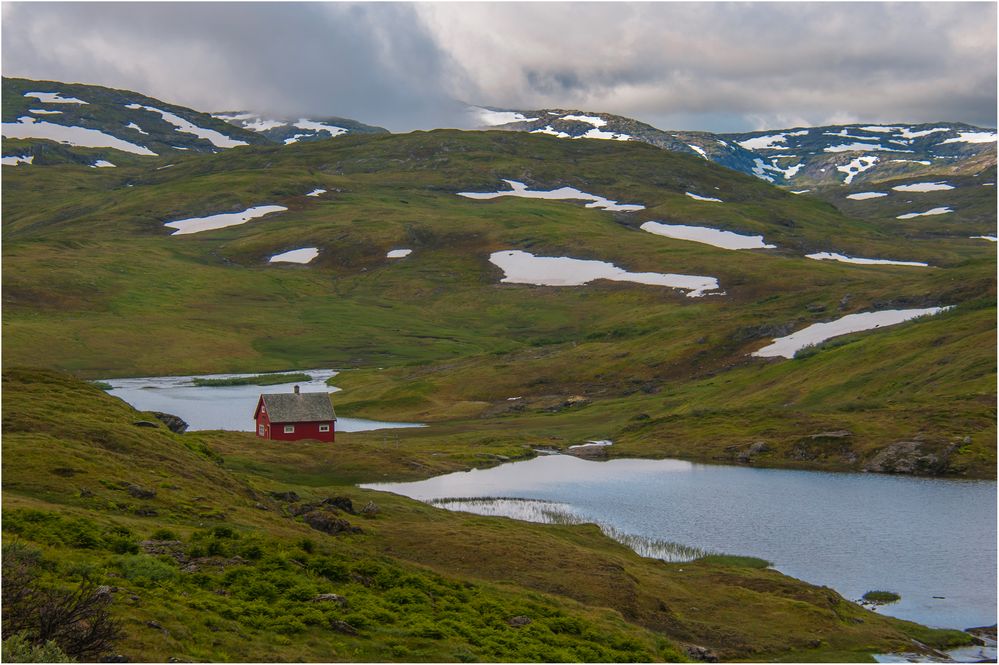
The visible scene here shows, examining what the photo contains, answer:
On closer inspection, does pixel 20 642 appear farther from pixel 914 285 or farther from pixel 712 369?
pixel 914 285

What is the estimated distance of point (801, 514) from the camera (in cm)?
7094

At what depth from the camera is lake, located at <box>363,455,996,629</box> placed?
53.5 meters

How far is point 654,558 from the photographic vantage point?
5981 centimetres

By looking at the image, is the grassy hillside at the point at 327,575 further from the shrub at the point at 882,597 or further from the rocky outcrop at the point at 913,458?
the rocky outcrop at the point at 913,458

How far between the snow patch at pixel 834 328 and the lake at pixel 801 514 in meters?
50.8

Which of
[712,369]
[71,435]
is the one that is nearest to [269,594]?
[71,435]

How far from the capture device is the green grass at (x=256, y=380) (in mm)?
164500

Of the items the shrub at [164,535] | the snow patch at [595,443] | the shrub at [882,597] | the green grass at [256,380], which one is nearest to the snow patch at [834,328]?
the snow patch at [595,443]

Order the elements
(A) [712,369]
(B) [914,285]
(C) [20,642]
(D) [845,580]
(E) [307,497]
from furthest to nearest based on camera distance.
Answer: (B) [914,285] → (A) [712,369] → (E) [307,497] → (D) [845,580] → (C) [20,642]

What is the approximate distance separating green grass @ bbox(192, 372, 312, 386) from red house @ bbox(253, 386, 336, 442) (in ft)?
210

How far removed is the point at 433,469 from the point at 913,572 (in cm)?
4525

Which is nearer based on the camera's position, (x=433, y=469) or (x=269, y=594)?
(x=269, y=594)

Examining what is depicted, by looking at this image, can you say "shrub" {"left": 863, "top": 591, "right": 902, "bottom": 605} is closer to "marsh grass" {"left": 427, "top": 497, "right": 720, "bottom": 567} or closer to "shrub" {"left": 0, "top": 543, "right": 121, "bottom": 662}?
"marsh grass" {"left": 427, "top": 497, "right": 720, "bottom": 567}

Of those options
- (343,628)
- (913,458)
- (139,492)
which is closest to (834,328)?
(913,458)
